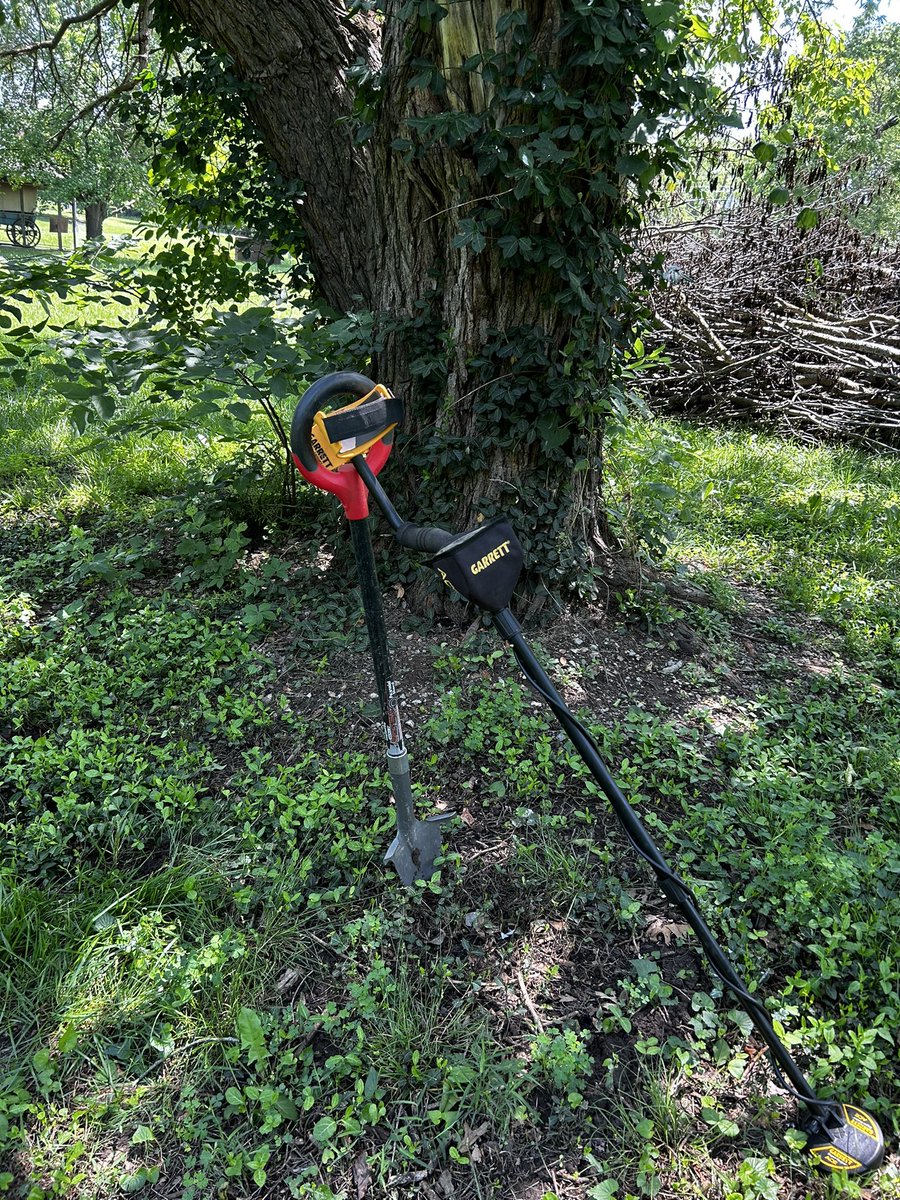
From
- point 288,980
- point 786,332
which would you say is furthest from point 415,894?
point 786,332

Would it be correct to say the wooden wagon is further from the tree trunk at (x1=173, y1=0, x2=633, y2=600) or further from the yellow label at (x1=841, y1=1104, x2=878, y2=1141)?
the yellow label at (x1=841, y1=1104, x2=878, y2=1141)

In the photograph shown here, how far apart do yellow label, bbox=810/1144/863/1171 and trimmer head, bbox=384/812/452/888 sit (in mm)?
1115

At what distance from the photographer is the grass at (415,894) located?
5.55 ft

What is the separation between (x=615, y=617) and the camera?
3.34m

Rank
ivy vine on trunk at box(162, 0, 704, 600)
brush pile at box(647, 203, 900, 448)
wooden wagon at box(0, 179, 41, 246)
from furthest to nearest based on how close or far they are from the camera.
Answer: wooden wagon at box(0, 179, 41, 246), brush pile at box(647, 203, 900, 448), ivy vine on trunk at box(162, 0, 704, 600)

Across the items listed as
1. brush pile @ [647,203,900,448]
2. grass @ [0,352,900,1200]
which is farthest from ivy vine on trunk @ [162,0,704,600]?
brush pile @ [647,203,900,448]

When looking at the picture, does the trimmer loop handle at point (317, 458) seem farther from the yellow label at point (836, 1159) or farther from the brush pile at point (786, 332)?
the brush pile at point (786, 332)

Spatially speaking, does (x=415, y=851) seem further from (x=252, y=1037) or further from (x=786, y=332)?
(x=786, y=332)

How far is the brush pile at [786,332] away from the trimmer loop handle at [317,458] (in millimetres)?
5055

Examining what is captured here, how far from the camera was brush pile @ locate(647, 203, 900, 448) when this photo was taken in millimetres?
6191

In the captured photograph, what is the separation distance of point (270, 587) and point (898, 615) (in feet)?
9.60

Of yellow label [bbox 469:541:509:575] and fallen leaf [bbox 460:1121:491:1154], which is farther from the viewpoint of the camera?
fallen leaf [bbox 460:1121:491:1154]

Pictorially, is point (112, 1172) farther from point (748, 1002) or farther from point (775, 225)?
point (775, 225)

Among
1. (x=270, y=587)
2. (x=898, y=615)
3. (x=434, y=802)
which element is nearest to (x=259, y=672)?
(x=270, y=587)
